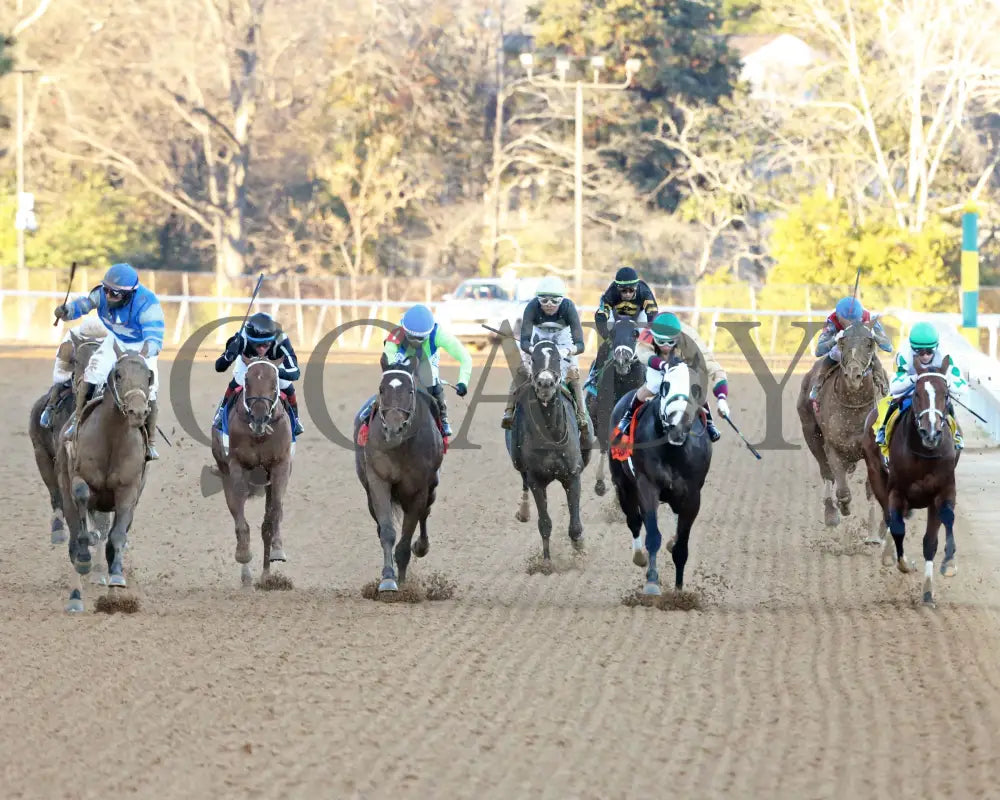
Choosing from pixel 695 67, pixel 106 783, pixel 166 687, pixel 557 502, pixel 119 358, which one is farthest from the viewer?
pixel 695 67

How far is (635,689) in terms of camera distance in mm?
8484

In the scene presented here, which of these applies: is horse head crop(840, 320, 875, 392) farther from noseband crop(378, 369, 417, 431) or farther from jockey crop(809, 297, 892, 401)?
noseband crop(378, 369, 417, 431)

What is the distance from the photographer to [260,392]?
11508 millimetres

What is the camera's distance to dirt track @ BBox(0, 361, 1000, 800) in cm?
695

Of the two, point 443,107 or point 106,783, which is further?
point 443,107

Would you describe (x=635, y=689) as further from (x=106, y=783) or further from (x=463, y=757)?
(x=106, y=783)

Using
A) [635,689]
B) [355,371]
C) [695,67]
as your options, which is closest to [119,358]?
[635,689]

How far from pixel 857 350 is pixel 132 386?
18.5ft

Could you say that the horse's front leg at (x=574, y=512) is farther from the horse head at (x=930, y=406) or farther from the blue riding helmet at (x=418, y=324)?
the horse head at (x=930, y=406)

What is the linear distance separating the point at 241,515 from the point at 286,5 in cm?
4185

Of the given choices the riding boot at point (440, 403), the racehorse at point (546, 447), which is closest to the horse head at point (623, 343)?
the racehorse at point (546, 447)

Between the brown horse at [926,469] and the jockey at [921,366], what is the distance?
81mm

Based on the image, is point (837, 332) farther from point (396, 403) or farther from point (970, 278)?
point (970, 278)

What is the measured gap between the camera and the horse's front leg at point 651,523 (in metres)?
11.3
